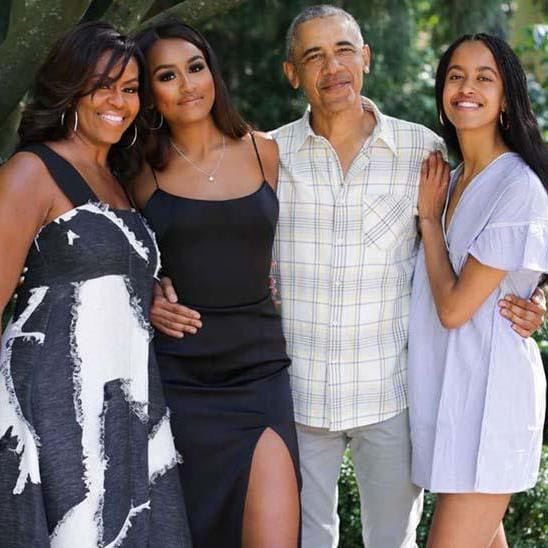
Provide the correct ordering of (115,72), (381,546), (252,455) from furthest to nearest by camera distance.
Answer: (381,546)
(252,455)
(115,72)

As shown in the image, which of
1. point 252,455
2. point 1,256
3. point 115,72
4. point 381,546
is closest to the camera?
point 1,256

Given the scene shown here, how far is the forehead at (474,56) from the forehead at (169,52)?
0.87m

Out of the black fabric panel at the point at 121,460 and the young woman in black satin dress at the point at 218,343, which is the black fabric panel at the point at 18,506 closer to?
the black fabric panel at the point at 121,460

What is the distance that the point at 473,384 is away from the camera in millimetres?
3559

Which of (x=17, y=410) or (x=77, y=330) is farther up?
(x=77, y=330)

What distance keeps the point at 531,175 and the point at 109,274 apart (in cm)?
134

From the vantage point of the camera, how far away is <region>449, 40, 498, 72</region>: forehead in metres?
3.61

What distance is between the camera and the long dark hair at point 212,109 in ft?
12.1

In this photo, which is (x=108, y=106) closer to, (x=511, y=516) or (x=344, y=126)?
(x=344, y=126)

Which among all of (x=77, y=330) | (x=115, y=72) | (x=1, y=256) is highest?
(x=115, y=72)

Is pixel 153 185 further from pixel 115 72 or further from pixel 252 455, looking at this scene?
pixel 252 455

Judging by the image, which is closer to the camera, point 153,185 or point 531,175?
point 531,175

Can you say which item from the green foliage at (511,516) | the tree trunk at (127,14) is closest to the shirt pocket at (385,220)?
the tree trunk at (127,14)

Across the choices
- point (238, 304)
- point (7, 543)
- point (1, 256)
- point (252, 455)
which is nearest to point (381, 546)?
point (252, 455)
